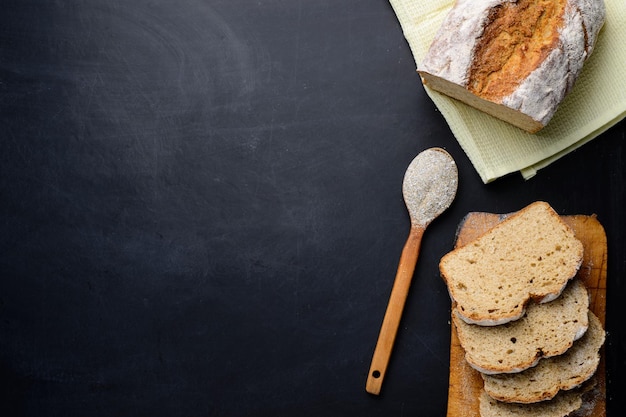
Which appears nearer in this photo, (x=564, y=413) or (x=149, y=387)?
(x=564, y=413)

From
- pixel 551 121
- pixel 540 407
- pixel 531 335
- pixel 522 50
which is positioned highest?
pixel 522 50

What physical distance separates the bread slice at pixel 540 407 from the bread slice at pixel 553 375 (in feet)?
0.25

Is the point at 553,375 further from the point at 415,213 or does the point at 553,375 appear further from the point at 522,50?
the point at 522,50

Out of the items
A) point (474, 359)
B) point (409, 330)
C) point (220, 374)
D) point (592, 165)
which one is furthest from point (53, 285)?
point (592, 165)

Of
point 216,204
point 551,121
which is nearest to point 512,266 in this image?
point 551,121

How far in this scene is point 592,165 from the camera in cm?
300

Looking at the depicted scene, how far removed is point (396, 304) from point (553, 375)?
70 centimetres

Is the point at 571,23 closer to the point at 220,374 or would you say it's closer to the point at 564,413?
the point at 564,413

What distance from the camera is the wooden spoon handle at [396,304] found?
9.76 ft

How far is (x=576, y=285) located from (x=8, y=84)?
268 centimetres

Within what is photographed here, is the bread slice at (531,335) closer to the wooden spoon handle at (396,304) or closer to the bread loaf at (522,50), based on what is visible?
the wooden spoon handle at (396,304)

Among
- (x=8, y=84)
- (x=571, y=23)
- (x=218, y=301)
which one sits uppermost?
(x=8, y=84)

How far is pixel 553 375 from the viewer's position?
2.74 metres

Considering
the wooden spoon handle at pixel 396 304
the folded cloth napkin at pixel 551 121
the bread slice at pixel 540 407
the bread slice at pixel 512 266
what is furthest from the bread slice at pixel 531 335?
the folded cloth napkin at pixel 551 121
